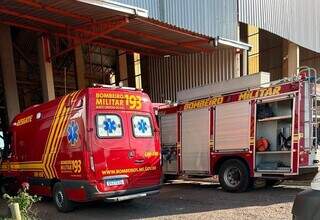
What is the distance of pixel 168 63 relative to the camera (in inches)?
840

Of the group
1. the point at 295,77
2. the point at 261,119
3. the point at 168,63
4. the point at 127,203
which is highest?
the point at 168,63

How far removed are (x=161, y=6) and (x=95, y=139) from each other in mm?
7379

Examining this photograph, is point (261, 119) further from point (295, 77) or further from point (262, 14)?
point (262, 14)

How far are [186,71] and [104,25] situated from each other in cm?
625

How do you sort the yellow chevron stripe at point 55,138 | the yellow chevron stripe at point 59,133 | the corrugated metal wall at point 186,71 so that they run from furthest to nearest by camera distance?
the corrugated metal wall at point 186,71 → the yellow chevron stripe at point 55,138 → the yellow chevron stripe at point 59,133

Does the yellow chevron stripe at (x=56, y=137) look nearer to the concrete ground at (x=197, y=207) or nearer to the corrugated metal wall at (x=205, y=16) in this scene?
the concrete ground at (x=197, y=207)

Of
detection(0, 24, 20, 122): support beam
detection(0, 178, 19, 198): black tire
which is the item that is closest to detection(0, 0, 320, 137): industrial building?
detection(0, 24, 20, 122): support beam

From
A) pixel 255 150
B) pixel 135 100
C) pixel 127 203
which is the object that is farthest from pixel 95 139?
pixel 255 150

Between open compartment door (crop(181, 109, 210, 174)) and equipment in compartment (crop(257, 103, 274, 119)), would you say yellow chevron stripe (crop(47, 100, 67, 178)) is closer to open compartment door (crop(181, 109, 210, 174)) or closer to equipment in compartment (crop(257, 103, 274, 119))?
open compartment door (crop(181, 109, 210, 174))

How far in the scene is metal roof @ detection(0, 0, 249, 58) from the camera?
13570 millimetres

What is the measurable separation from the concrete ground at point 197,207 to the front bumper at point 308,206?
4.24m

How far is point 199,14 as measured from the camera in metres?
16.8

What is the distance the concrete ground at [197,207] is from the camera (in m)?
9.21

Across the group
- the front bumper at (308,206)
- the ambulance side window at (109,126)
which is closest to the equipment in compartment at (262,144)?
the ambulance side window at (109,126)
